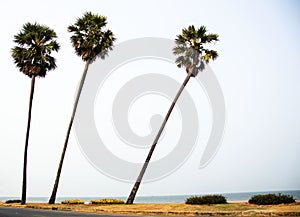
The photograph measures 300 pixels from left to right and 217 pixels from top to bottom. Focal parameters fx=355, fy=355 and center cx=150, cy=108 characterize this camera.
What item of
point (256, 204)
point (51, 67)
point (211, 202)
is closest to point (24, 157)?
point (51, 67)

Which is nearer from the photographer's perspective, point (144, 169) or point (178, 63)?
point (144, 169)

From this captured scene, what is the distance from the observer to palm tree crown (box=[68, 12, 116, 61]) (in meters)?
39.3

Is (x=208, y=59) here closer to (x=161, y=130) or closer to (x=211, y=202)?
(x=161, y=130)

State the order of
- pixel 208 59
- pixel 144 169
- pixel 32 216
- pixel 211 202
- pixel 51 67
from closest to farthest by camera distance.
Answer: pixel 32 216 < pixel 211 202 < pixel 144 169 < pixel 208 59 < pixel 51 67

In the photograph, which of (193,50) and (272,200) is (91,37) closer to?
(193,50)

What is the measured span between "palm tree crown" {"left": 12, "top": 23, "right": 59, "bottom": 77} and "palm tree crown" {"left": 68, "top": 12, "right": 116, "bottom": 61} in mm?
2616

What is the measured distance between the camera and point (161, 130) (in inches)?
1374

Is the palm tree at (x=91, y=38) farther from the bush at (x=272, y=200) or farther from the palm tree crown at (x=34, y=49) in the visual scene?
the bush at (x=272, y=200)

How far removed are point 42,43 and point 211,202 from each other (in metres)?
25.7

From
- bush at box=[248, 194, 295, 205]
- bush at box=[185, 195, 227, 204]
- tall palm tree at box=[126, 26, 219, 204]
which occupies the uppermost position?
tall palm tree at box=[126, 26, 219, 204]

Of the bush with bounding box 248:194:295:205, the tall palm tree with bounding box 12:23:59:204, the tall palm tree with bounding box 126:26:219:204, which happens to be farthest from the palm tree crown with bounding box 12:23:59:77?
the bush with bounding box 248:194:295:205

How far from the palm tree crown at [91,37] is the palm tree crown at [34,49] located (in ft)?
8.58

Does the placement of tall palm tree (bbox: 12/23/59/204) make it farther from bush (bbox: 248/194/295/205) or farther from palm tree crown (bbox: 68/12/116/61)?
bush (bbox: 248/194/295/205)

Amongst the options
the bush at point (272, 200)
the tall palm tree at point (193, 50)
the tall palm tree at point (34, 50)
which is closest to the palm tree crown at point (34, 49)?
the tall palm tree at point (34, 50)
